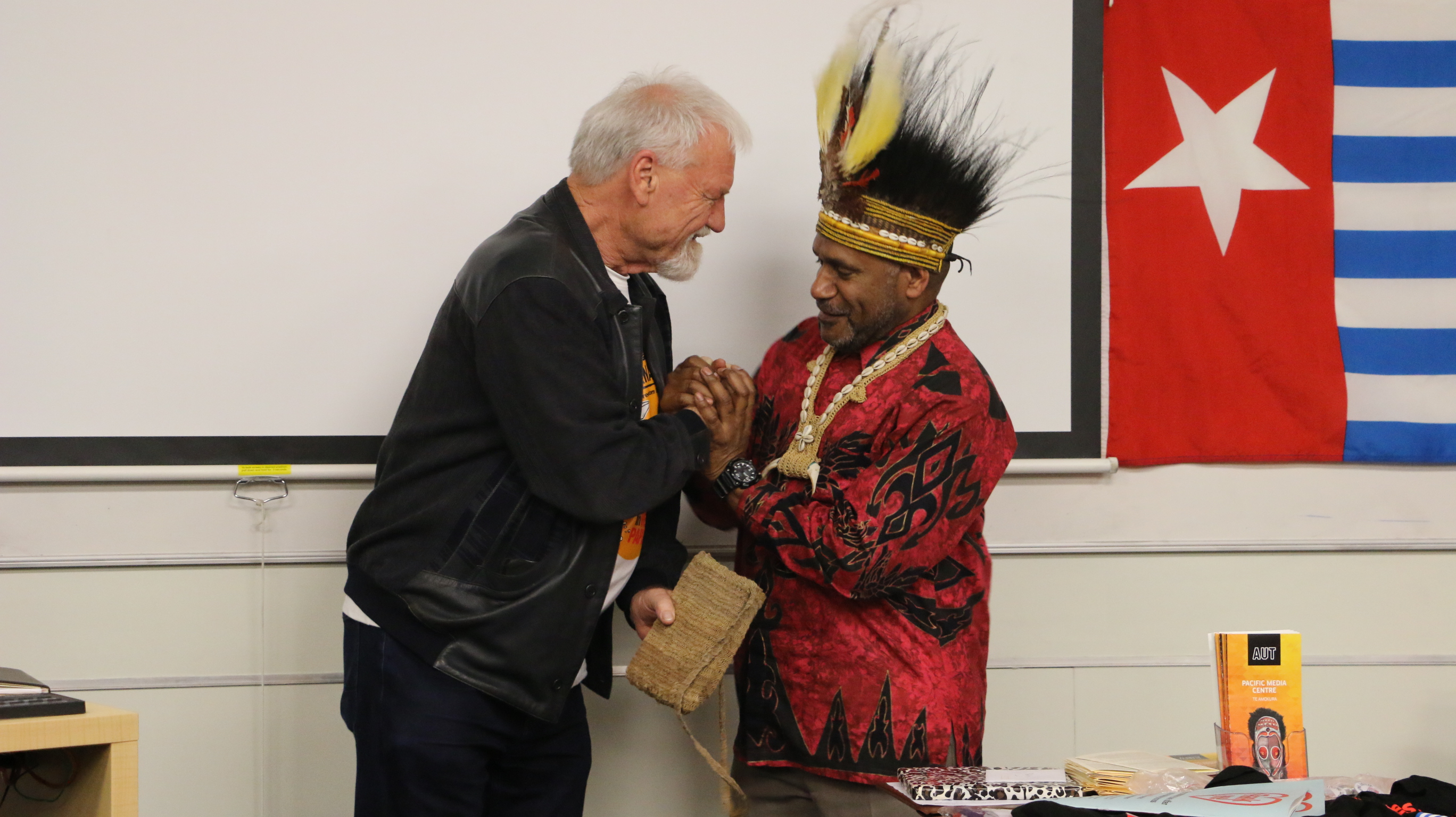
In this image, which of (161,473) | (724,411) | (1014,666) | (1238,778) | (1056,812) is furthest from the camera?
(1014,666)

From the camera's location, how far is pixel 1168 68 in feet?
9.03

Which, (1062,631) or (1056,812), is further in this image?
(1062,631)

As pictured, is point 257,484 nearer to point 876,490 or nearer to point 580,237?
point 580,237

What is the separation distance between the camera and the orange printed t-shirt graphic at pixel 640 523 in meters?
1.99

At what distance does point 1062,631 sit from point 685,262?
1.51m

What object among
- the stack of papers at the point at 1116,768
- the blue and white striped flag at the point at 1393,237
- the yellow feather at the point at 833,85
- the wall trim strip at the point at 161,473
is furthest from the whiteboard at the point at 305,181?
the stack of papers at the point at 1116,768

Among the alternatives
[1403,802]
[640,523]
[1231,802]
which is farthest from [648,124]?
[1403,802]

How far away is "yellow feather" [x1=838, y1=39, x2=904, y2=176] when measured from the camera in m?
2.00

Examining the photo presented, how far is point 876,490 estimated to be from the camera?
1.88m

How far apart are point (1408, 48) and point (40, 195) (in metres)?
3.50

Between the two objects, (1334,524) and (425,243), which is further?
(1334,524)

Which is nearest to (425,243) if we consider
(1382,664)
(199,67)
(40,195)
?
(199,67)

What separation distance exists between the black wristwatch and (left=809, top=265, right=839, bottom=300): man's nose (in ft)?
1.20

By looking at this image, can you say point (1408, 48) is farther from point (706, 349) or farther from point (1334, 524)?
point (706, 349)
